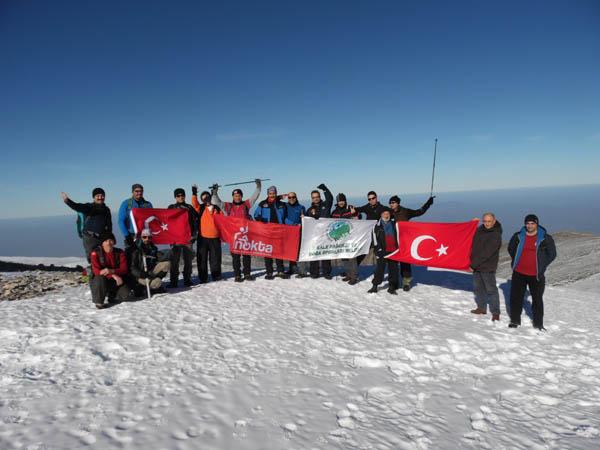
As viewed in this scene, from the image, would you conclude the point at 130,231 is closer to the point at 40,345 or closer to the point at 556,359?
the point at 40,345

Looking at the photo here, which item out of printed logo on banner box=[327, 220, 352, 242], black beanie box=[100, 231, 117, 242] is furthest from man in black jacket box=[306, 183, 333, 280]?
black beanie box=[100, 231, 117, 242]

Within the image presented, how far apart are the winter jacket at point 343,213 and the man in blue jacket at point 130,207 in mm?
6288

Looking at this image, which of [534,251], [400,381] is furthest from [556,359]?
[400,381]

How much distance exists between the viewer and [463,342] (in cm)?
701

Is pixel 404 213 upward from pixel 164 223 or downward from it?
upward

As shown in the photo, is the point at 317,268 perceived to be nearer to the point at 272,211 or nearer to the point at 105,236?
the point at 272,211

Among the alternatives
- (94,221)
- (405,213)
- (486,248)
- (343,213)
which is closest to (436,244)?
(405,213)

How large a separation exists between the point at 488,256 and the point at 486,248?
0.68 ft

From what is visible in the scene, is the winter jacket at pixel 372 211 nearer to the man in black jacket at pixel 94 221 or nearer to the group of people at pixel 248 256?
the group of people at pixel 248 256

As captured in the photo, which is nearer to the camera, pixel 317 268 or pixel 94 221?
pixel 94 221

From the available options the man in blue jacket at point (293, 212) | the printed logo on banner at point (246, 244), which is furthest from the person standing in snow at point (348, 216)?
the printed logo on banner at point (246, 244)

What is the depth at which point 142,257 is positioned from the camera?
924 cm

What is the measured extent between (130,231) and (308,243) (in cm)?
566

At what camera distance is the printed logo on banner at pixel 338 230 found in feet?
37.4
